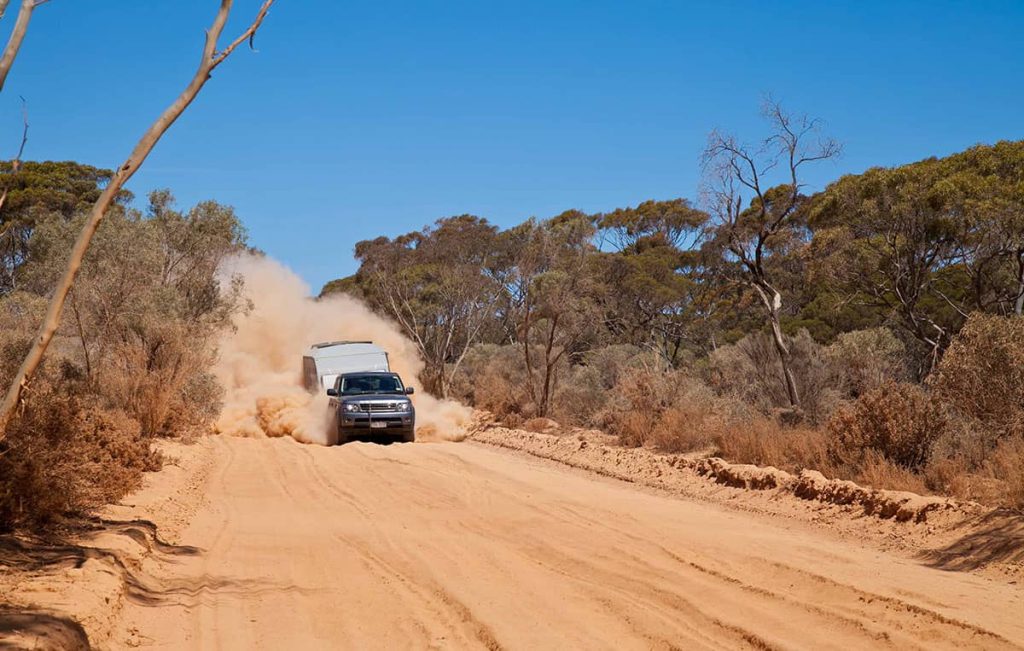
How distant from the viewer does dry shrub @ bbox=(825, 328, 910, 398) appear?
68.9ft

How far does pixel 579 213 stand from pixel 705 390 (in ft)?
117

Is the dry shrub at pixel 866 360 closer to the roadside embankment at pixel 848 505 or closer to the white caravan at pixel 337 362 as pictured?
the roadside embankment at pixel 848 505

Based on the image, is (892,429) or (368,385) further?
(368,385)

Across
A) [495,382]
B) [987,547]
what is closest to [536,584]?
[987,547]

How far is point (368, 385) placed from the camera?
23.3 m

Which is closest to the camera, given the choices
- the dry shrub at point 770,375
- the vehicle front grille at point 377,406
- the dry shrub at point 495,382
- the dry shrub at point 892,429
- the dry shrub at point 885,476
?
the dry shrub at point 885,476

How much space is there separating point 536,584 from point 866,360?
16.6 metres

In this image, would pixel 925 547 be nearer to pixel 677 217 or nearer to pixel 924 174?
pixel 924 174

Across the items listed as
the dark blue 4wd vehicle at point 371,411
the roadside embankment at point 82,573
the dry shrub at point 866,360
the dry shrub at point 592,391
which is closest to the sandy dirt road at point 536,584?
the roadside embankment at point 82,573

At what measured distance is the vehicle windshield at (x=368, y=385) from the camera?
76.0 feet

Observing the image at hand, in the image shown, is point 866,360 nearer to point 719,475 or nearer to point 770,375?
point 770,375

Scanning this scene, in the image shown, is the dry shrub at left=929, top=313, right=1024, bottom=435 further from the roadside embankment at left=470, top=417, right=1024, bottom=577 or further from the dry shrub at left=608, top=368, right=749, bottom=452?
the dry shrub at left=608, top=368, right=749, bottom=452

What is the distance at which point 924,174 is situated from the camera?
23.8 meters

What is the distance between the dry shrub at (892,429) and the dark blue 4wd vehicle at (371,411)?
1134 cm
